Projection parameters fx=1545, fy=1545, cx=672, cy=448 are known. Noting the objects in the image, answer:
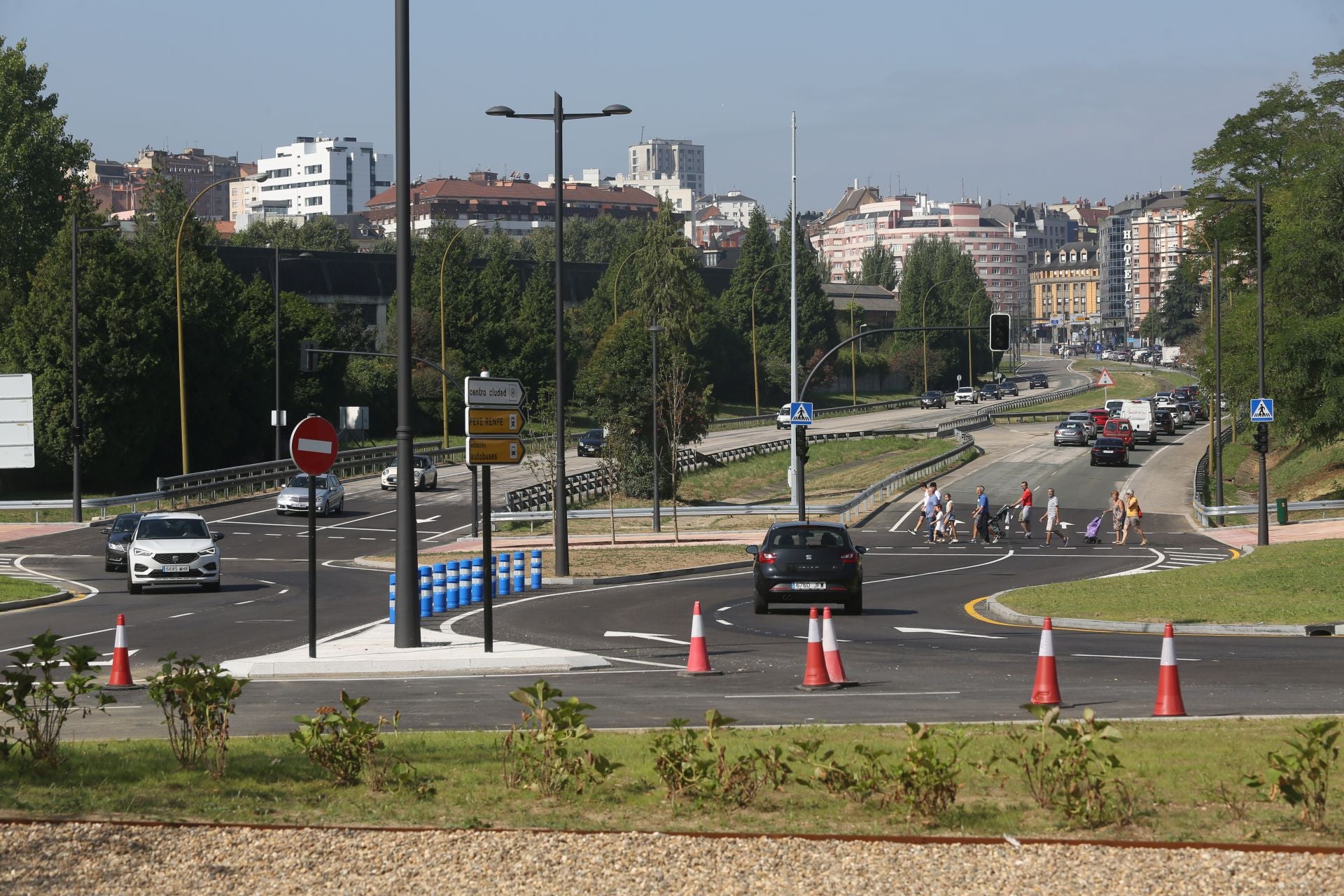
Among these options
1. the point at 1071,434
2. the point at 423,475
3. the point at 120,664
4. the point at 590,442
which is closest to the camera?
the point at 120,664

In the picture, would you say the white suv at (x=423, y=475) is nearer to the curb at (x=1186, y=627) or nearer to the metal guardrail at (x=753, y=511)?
the metal guardrail at (x=753, y=511)

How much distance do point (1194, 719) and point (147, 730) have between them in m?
8.66

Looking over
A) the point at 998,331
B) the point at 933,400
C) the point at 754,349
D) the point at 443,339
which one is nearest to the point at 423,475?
the point at 443,339

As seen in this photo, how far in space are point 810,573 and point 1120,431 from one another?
55250 mm

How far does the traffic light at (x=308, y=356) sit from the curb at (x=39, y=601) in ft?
95.8

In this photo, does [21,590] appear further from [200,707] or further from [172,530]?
[200,707]

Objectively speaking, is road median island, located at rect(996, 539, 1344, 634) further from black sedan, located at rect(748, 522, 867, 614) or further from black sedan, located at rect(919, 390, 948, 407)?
black sedan, located at rect(919, 390, 948, 407)

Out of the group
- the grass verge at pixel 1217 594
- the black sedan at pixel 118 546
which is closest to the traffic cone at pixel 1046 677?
the grass verge at pixel 1217 594

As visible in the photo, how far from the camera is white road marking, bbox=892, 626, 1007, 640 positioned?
2186 cm

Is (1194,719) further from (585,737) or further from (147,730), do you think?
(147,730)

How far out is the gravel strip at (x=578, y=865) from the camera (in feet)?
23.7

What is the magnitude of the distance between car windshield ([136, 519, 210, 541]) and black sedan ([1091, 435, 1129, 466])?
48.9 meters

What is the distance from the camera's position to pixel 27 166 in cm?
7644

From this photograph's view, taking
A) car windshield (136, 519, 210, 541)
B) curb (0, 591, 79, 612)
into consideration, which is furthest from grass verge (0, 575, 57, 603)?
car windshield (136, 519, 210, 541)
